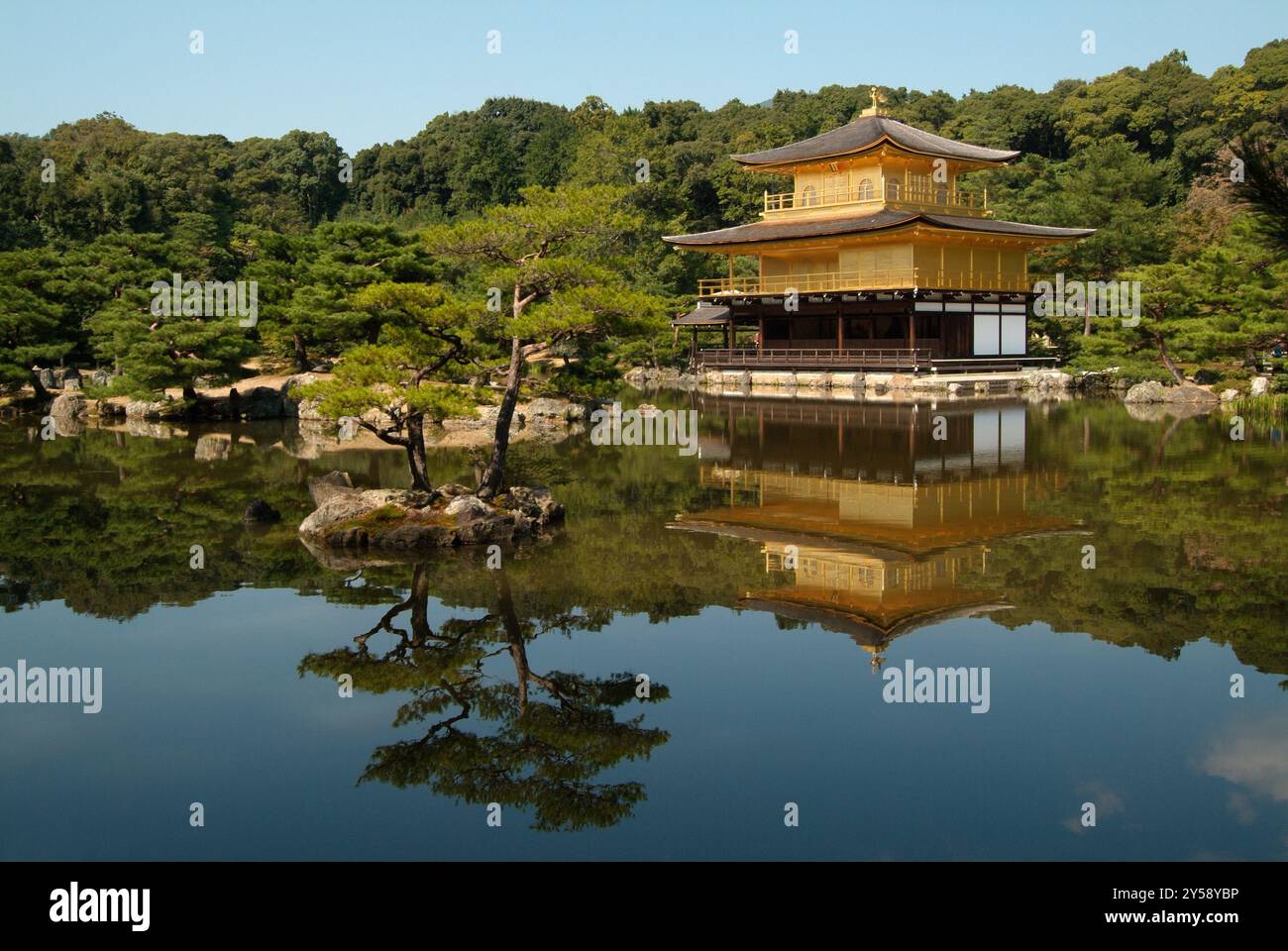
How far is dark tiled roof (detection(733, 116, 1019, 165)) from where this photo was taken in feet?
128

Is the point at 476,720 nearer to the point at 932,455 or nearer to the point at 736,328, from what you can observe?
the point at 932,455

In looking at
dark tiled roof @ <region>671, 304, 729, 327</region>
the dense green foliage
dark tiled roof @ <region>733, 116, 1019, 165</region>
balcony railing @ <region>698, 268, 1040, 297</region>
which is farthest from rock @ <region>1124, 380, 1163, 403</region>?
dark tiled roof @ <region>671, 304, 729, 327</region>

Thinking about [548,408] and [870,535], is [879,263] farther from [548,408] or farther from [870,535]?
[870,535]

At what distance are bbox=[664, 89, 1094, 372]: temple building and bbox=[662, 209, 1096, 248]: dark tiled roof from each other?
7 cm

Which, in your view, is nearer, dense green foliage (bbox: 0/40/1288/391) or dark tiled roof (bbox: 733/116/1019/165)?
dense green foliage (bbox: 0/40/1288/391)

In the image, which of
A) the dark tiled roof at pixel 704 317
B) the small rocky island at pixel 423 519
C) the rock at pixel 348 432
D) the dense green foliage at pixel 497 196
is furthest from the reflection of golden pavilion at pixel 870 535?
the dark tiled roof at pixel 704 317

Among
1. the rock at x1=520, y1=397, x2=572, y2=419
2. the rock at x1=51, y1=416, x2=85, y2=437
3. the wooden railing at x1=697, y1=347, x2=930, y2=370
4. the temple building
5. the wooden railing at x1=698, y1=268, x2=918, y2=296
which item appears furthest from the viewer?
the wooden railing at x1=698, y1=268, x2=918, y2=296

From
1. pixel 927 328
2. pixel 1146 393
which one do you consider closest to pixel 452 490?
pixel 1146 393

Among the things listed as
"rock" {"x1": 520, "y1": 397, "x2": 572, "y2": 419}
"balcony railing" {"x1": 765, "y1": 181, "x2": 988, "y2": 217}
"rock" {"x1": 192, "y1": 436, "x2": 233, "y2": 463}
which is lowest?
"rock" {"x1": 192, "y1": 436, "x2": 233, "y2": 463}

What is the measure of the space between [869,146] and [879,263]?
4034mm

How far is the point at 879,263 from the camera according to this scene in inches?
1503

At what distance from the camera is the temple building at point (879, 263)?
36.9 metres

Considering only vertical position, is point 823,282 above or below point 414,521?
above

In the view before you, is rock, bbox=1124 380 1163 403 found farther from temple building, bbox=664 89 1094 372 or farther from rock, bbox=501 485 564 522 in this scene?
rock, bbox=501 485 564 522
